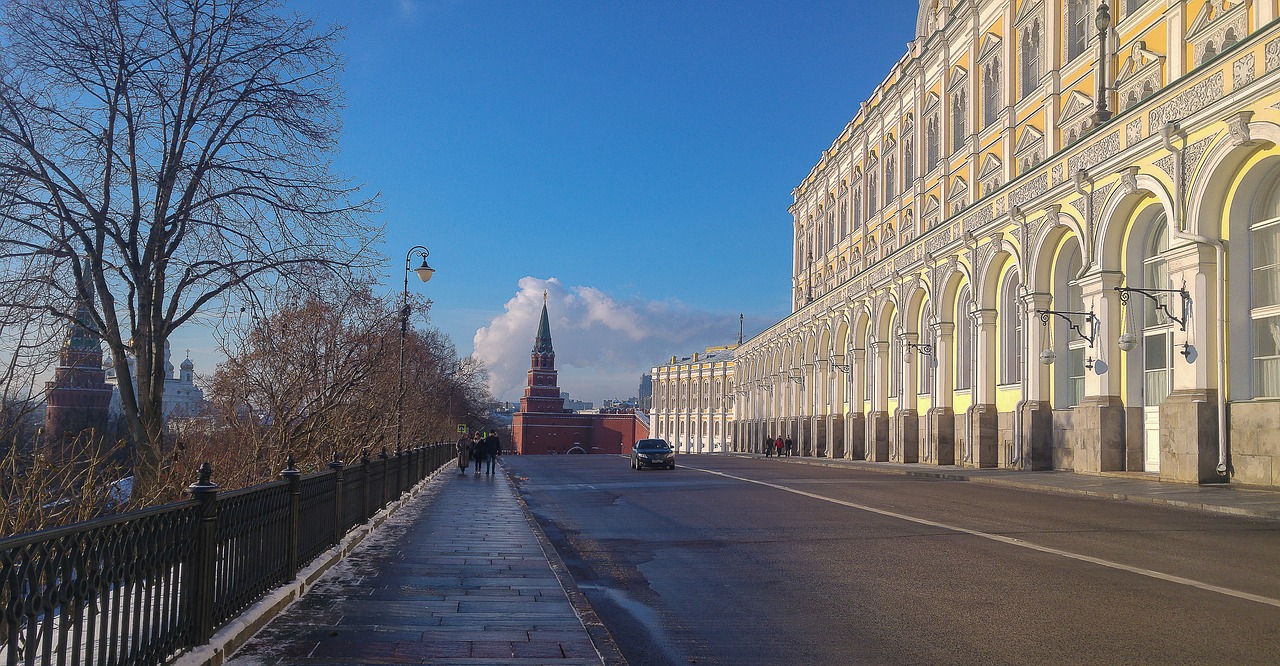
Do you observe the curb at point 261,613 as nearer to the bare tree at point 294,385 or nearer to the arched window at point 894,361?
the bare tree at point 294,385

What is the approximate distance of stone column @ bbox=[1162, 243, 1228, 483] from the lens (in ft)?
67.5

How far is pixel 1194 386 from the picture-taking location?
21172 millimetres

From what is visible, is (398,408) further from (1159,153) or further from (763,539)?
(1159,153)

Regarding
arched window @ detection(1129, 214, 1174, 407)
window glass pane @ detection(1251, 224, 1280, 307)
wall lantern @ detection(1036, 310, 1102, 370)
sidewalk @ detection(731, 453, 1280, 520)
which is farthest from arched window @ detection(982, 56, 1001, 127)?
window glass pane @ detection(1251, 224, 1280, 307)

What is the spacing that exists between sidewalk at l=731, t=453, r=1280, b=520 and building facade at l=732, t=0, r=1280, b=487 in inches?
29.4

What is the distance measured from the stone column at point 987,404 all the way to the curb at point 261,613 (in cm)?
2645

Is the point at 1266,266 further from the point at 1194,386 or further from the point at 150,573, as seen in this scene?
the point at 150,573

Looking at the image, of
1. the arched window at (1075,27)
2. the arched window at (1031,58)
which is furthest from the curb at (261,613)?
the arched window at (1031,58)

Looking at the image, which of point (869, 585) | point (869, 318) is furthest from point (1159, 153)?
point (869, 318)

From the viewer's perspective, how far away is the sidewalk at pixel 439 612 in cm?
619

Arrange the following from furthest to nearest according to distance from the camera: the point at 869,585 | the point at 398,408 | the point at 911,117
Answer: the point at 911,117
the point at 398,408
the point at 869,585

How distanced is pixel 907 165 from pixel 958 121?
690 cm

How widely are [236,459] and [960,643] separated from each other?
12.7 m

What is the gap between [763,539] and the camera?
42.8 feet
